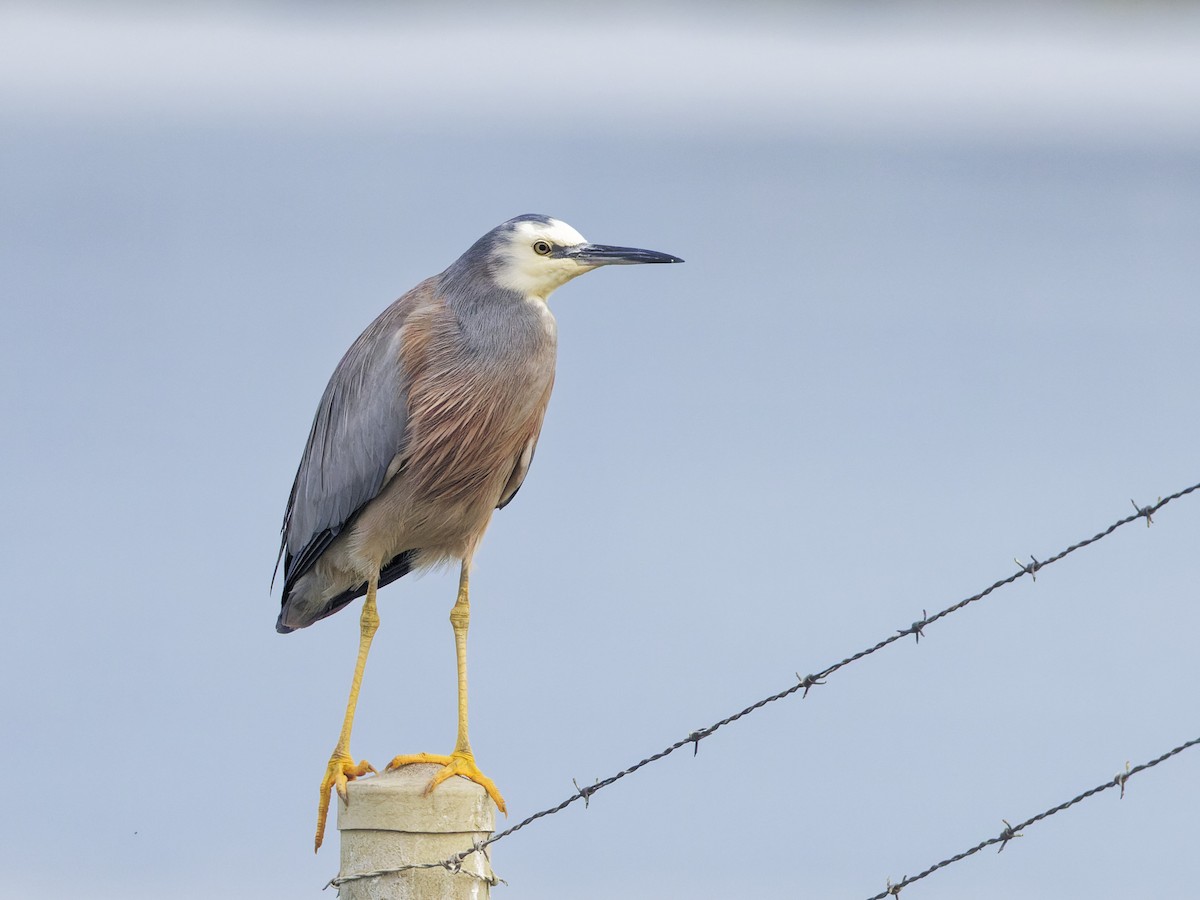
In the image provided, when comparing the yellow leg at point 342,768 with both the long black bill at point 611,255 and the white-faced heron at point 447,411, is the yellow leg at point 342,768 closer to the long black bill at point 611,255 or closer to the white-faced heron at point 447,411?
the white-faced heron at point 447,411

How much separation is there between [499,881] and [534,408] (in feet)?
3.43

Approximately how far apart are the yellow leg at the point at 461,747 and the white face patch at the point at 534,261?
654mm

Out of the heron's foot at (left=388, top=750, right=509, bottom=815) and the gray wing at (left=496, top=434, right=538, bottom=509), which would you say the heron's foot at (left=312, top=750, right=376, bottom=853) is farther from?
the gray wing at (left=496, top=434, right=538, bottom=509)

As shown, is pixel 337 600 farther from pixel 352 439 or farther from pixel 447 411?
pixel 447 411

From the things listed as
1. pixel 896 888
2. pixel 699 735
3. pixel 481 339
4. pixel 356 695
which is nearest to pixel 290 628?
pixel 356 695

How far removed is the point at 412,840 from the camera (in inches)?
83.2

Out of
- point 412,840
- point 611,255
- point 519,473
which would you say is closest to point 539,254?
point 611,255

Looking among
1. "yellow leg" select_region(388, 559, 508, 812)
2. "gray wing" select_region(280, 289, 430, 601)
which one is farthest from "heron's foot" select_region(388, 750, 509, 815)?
"gray wing" select_region(280, 289, 430, 601)

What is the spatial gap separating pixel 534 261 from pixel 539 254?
0.06ft

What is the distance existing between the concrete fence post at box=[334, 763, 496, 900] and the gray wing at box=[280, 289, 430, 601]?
91cm

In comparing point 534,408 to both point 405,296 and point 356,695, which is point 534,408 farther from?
point 356,695

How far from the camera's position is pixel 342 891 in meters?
2.12

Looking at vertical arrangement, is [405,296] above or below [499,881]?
above

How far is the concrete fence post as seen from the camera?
6.87 feet
